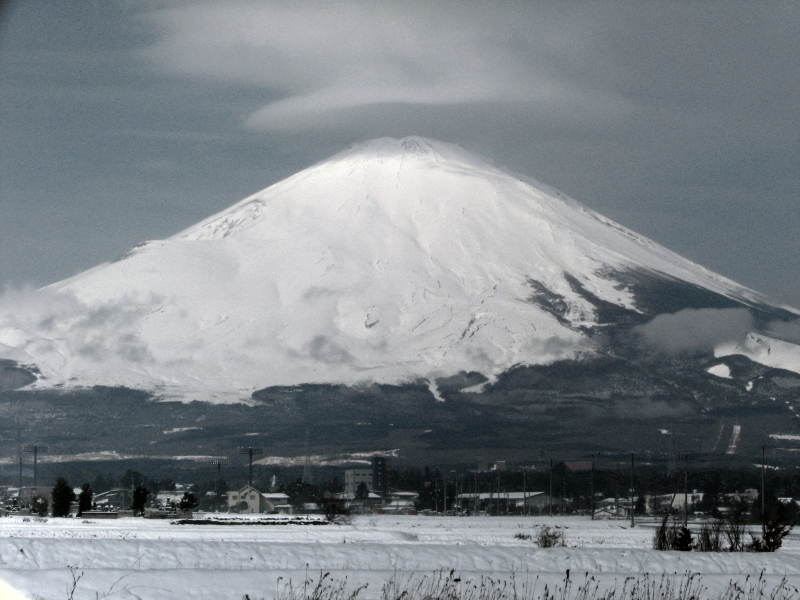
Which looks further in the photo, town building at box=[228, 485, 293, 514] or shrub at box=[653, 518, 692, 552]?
town building at box=[228, 485, 293, 514]

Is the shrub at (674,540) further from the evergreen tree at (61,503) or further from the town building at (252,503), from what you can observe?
the town building at (252,503)

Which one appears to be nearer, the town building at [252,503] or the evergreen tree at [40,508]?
the evergreen tree at [40,508]

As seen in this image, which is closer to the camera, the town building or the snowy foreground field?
the snowy foreground field

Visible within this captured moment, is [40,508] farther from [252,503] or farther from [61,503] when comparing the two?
[252,503]

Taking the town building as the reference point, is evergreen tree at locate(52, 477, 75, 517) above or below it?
above

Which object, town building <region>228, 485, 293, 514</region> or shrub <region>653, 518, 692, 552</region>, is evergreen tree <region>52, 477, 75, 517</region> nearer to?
town building <region>228, 485, 293, 514</region>

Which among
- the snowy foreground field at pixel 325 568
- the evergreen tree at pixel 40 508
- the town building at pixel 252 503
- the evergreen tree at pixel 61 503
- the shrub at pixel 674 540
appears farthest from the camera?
the town building at pixel 252 503

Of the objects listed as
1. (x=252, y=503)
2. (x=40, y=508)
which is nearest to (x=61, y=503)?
(x=40, y=508)

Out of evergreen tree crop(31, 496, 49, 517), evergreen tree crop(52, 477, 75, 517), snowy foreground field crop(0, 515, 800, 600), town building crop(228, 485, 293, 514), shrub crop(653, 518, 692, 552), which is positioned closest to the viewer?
snowy foreground field crop(0, 515, 800, 600)

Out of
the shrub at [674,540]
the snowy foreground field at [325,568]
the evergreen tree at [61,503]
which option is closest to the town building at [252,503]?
the evergreen tree at [61,503]

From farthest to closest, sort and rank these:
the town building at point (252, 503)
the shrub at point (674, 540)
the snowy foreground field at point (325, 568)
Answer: the town building at point (252, 503) → the shrub at point (674, 540) → the snowy foreground field at point (325, 568)

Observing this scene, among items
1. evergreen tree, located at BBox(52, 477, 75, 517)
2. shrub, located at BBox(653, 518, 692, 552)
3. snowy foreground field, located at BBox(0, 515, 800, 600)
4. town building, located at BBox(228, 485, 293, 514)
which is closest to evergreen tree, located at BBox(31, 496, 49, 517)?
evergreen tree, located at BBox(52, 477, 75, 517)

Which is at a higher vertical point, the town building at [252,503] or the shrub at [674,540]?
the shrub at [674,540]

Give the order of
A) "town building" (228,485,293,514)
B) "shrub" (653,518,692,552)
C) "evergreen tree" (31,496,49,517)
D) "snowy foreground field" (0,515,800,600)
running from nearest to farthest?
"snowy foreground field" (0,515,800,600)
"shrub" (653,518,692,552)
"evergreen tree" (31,496,49,517)
"town building" (228,485,293,514)
